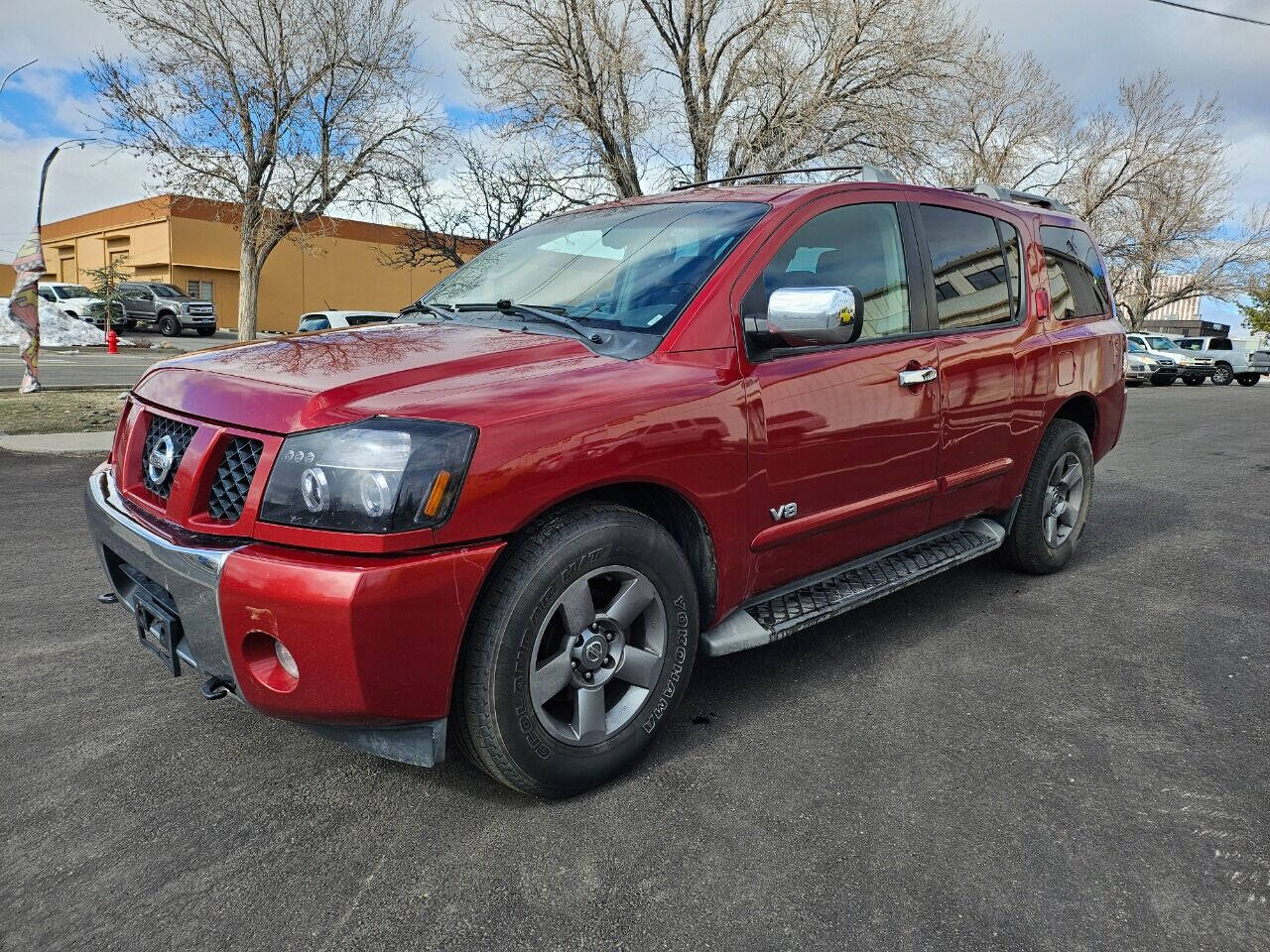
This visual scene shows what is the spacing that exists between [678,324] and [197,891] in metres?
1.94

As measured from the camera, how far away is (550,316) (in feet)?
10.0

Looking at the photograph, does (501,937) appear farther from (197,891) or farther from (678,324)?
(678,324)

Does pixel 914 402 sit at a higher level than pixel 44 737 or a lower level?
higher

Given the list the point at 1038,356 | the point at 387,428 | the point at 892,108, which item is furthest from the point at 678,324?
the point at 892,108

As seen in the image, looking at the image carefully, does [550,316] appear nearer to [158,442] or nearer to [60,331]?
[158,442]

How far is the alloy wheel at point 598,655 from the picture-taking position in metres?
2.44

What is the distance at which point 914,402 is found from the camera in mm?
3475

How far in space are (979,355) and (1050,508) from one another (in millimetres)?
1187

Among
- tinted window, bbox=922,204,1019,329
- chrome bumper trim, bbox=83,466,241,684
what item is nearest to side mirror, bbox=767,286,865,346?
tinted window, bbox=922,204,1019,329

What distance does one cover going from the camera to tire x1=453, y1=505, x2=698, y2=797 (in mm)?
2316

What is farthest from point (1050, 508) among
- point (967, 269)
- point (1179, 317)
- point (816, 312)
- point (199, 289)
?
point (1179, 317)

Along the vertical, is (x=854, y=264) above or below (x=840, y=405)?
above

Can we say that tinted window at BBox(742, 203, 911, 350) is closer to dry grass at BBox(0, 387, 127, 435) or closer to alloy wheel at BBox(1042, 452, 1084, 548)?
alloy wheel at BBox(1042, 452, 1084, 548)

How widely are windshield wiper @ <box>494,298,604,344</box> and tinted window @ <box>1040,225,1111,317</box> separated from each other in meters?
2.64
